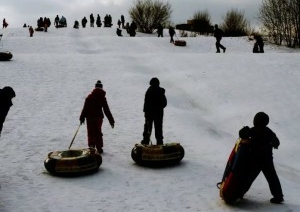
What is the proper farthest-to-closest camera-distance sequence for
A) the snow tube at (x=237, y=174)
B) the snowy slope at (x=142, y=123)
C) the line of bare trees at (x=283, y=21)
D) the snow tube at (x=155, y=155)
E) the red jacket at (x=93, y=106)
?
1. the line of bare trees at (x=283, y=21)
2. the red jacket at (x=93, y=106)
3. the snow tube at (x=155, y=155)
4. the snowy slope at (x=142, y=123)
5. the snow tube at (x=237, y=174)

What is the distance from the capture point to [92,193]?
714 cm

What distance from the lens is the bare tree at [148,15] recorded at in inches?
1977

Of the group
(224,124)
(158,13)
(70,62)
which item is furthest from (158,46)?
(224,124)

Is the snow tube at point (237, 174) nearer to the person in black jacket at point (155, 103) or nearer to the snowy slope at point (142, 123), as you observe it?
the snowy slope at point (142, 123)

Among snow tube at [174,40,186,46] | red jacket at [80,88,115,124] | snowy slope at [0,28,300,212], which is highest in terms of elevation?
snow tube at [174,40,186,46]

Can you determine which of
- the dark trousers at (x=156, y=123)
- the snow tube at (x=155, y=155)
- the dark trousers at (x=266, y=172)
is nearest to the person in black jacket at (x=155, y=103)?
the dark trousers at (x=156, y=123)

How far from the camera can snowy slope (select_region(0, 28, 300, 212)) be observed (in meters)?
7.00

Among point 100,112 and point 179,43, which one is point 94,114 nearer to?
point 100,112

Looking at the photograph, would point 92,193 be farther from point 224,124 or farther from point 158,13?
point 158,13

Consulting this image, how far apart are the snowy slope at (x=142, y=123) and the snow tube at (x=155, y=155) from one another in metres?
0.16

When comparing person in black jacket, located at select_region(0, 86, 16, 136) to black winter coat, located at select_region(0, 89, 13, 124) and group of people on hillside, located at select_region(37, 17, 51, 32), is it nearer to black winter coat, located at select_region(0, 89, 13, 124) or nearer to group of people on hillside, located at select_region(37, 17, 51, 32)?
black winter coat, located at select_region(0, 89, 13, 124)

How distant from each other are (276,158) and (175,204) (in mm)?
5131

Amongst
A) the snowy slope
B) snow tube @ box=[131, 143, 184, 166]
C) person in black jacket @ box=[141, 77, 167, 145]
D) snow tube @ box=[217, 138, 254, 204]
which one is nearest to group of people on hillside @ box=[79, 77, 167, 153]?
person in black jacket @ box=[141, 77, 167, 145]

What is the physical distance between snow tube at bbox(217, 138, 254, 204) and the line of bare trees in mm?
36426
